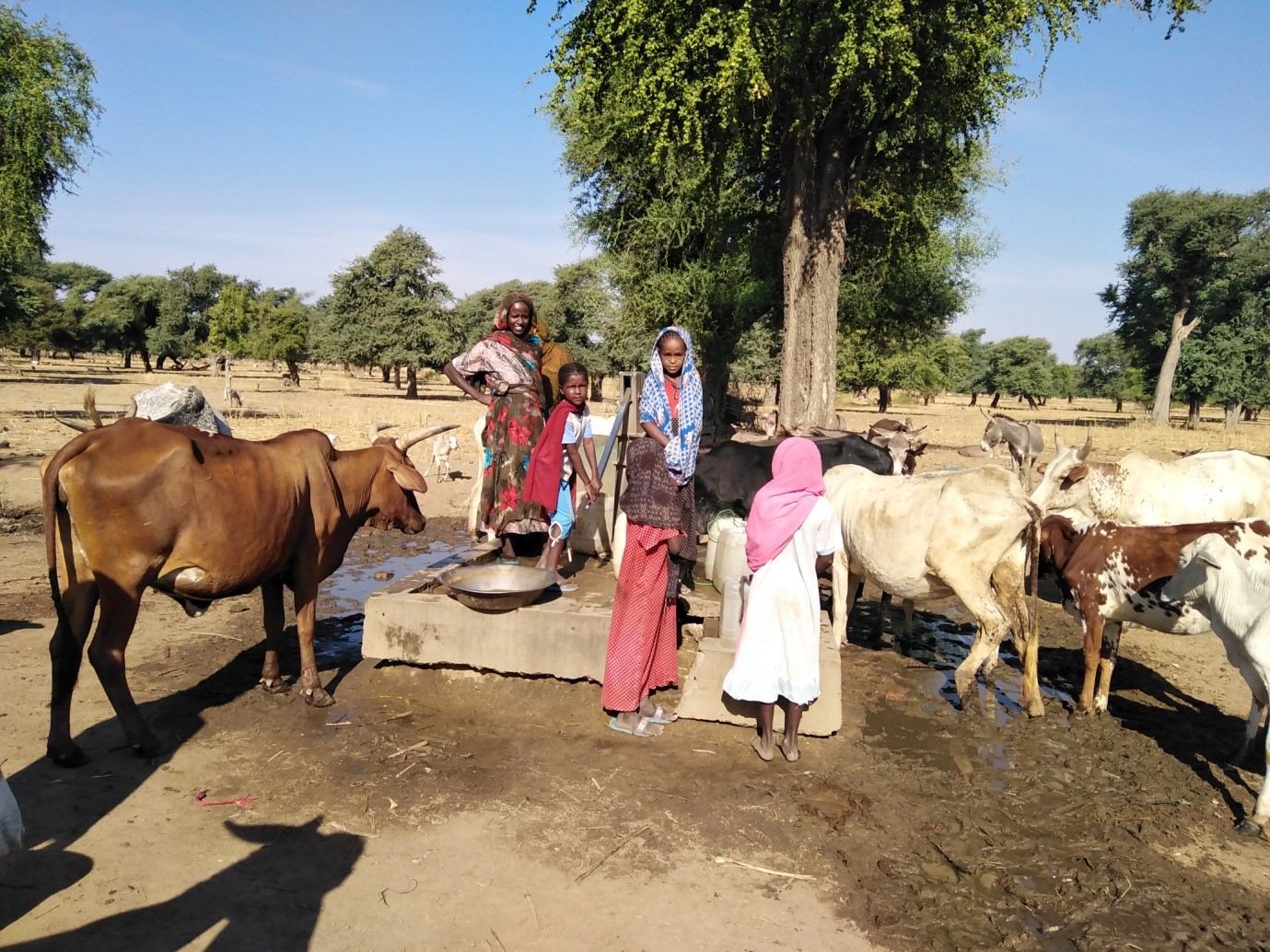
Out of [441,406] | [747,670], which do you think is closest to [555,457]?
[747,670]

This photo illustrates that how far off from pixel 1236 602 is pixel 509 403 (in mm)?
4975

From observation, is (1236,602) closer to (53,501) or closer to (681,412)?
(681,412)

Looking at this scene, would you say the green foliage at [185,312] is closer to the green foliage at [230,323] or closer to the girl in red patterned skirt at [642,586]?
the green foliage at [230,323]

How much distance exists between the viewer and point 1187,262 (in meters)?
37.8

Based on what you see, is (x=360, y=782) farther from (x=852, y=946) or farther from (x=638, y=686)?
(x=852, y=946)

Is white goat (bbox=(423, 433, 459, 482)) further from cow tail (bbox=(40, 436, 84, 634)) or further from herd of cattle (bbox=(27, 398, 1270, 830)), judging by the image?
cow tail (bbox=(40, 436, 84, 634))

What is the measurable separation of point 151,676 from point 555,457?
10.9ft

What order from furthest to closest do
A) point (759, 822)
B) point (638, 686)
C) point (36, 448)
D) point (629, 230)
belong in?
point (629, 230)
point (36, 448)
point (638, 686)
point (759, 822)

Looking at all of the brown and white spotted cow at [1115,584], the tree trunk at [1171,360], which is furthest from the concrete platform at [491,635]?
the tree trunk at [1171,360]

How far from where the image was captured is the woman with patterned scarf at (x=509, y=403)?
21.0ft

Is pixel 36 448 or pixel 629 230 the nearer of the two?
pixel 36 448

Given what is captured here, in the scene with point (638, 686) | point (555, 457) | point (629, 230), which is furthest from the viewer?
point (629, 230)

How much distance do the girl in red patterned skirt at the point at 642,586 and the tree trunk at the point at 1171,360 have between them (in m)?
40.0

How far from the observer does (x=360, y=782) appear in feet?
14.8
